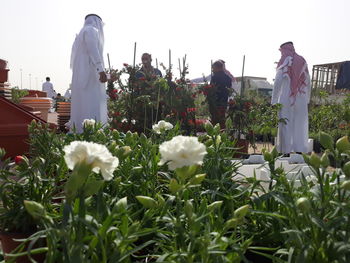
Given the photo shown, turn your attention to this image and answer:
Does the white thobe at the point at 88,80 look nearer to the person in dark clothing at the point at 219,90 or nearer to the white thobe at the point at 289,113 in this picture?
the person in dark clothing at the point at 219,90

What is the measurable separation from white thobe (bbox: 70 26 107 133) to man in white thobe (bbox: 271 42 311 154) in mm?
2777

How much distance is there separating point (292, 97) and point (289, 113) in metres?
0.27

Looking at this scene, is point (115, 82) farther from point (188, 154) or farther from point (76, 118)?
point (188, 154)

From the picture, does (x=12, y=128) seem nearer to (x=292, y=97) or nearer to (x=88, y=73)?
(x=88, y=73)

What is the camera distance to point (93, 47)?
17.1 feet

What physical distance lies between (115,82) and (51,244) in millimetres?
4926

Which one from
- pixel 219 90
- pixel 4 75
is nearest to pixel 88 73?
pixel 4 75

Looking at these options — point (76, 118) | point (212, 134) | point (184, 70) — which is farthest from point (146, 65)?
point (212, 134)

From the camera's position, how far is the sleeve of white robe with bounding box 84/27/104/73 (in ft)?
17.1

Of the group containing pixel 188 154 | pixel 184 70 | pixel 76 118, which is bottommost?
pixel 76 118

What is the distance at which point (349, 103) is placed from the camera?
8125 millimetres

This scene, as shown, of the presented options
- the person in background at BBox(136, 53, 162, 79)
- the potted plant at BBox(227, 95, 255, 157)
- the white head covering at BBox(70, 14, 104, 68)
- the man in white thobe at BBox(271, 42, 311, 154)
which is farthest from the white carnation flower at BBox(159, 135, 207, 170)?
the man in white thobe at BBox(271, 42, 311, 154)

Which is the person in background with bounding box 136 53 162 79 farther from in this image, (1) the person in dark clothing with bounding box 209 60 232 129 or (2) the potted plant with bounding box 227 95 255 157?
(2) the potted plant with bounding box 227 95 255 157

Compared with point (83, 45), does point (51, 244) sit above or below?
below
